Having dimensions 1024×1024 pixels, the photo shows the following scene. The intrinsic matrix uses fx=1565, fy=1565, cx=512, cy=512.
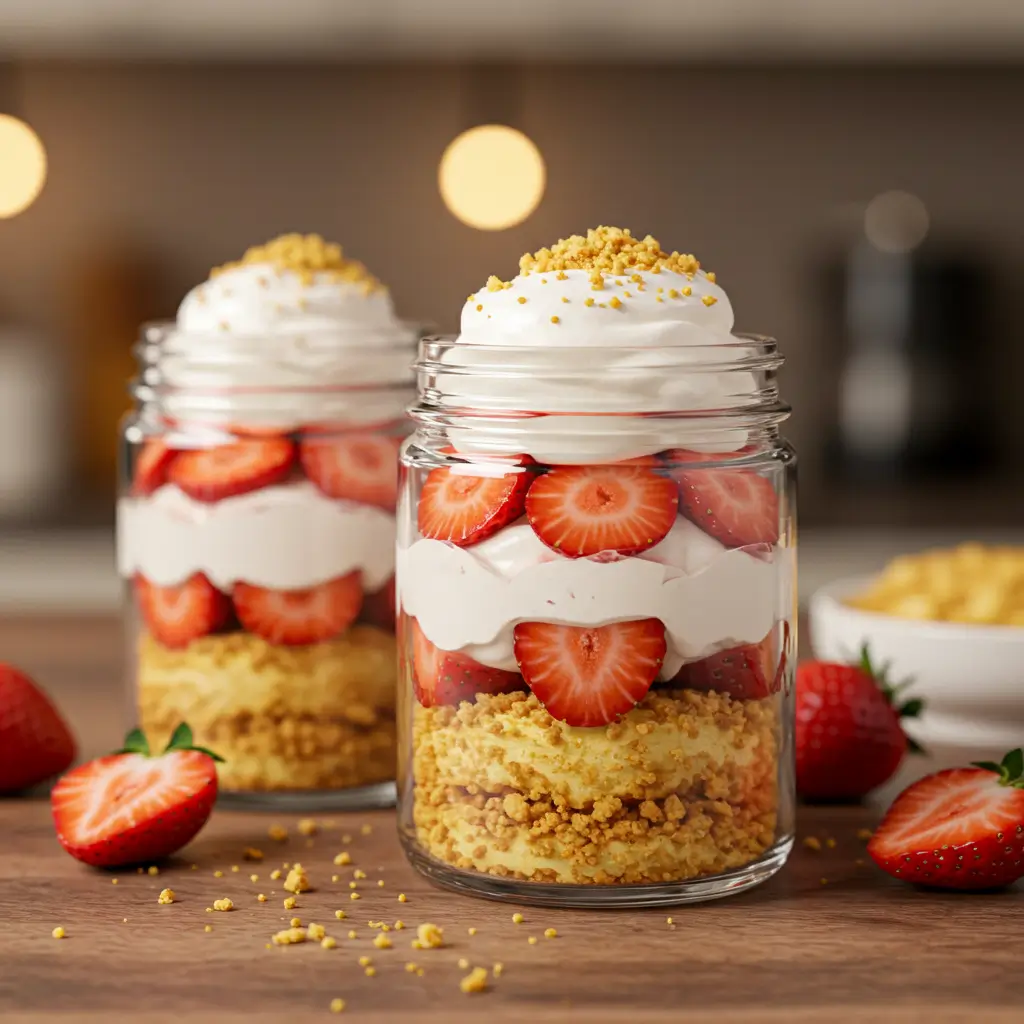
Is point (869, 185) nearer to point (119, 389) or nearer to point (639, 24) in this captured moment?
point (639, 24)

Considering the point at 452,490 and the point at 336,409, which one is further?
the point at 336,409

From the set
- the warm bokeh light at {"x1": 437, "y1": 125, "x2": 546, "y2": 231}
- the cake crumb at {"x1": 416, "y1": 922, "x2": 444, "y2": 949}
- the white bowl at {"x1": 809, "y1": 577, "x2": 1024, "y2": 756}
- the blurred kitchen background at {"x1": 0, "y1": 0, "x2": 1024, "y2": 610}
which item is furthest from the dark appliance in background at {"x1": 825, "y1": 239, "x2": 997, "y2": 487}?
the cake crumb at {"x1": 416, "y1": 922, "x2": 444, "y2": 949}

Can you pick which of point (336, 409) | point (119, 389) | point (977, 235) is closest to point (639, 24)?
point (977, 235)

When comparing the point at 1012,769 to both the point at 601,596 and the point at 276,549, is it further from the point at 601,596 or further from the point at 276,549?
the point at 276,549

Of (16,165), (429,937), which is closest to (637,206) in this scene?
(16,165)

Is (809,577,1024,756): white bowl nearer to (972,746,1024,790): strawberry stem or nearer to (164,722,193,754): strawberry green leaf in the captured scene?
(972,746,1024,790): strawberry stem

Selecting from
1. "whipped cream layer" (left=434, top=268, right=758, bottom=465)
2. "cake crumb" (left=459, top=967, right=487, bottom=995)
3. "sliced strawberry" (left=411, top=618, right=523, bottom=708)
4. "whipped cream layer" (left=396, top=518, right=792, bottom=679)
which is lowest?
"cake crumb" (left=459, top=967, right=487, bottom=995)

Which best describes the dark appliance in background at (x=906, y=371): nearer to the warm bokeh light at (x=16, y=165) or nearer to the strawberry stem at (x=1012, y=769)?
the warm bokeh light at (x=16, y=165)
